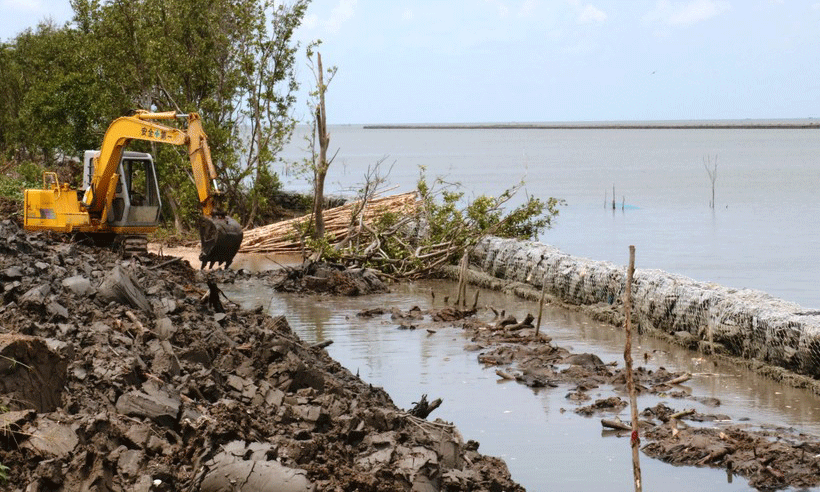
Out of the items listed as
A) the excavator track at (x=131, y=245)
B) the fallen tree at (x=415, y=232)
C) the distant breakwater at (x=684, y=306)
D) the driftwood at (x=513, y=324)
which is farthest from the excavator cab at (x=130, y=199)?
the driftwood at (x=513, y=324)

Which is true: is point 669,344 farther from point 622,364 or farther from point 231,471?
point 231,471

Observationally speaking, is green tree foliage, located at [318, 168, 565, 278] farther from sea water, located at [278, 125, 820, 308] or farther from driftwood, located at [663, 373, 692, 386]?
driftwood, located at [663, 373, 692, 386]

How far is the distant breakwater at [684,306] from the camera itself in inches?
469

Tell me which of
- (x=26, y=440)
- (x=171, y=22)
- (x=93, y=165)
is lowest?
(x=26, y=440)

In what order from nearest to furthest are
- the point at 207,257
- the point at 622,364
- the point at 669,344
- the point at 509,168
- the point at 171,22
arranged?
the point at 622,364 → the point at 669,344 → the point at 207,257 → the point at 171,22 → the point at 509,168

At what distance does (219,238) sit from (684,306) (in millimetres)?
6399

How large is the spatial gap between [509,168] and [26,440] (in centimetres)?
7891

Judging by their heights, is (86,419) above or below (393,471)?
above

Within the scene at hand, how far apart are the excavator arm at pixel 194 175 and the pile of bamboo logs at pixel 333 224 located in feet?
18.1

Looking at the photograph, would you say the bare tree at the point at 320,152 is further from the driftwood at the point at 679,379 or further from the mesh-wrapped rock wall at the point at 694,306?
the driftwood at the point at 679,379

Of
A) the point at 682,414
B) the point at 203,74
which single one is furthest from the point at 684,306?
the point at 203,74

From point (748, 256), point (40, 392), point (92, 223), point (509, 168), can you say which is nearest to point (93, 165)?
point (92, 223)

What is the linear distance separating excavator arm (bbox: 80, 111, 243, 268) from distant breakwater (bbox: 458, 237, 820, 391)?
455cm

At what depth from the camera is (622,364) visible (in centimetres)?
1299
